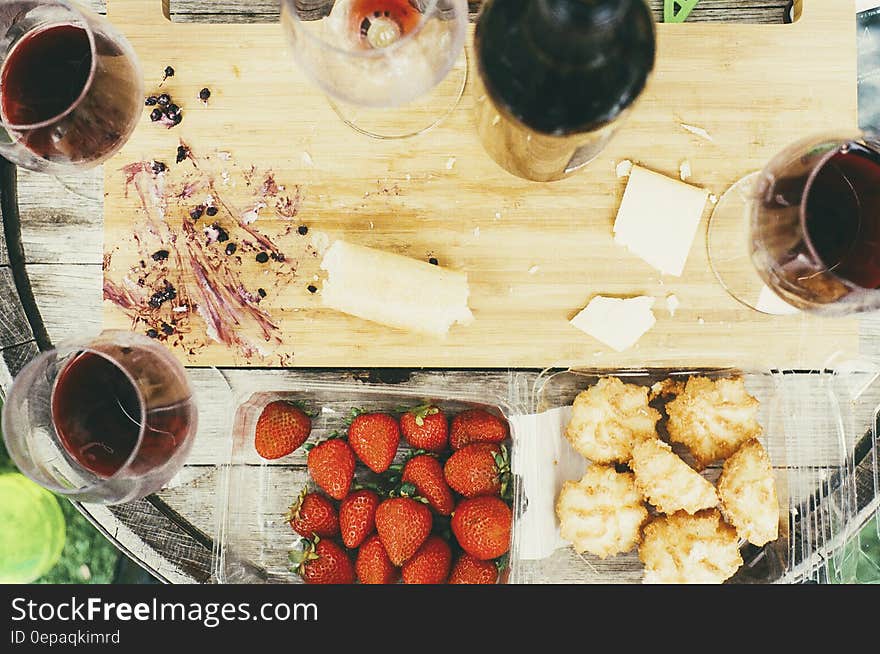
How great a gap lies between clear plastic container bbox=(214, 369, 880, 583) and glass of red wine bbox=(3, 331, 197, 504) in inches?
6.8

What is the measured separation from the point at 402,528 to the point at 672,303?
1.60 ft

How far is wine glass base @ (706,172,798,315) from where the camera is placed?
3.27ft

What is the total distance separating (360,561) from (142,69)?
74 centimetres

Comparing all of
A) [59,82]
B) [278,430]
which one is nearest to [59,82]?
[59,82]

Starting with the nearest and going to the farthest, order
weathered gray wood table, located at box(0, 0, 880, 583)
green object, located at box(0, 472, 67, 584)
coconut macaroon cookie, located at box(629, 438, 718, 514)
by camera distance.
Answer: coconut macaroon cookie, located at box(629, 438, 718, 514), weathered gray wood table, located at box(0, 0, 880, 583), green object, located at box(0, 472, 67, 584)

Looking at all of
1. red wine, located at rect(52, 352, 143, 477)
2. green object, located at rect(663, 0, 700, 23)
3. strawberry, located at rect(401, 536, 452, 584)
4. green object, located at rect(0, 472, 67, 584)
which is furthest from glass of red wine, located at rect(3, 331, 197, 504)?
green object, located at rect(663, 0, 700, 23)

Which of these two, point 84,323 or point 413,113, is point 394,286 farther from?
point 84,323

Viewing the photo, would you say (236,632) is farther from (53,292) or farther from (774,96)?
(774,96)

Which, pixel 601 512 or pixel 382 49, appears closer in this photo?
pixel 382 49

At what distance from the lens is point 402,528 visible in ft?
3.34

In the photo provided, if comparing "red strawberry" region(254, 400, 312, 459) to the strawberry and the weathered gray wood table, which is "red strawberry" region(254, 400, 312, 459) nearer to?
the weathered gray wood table

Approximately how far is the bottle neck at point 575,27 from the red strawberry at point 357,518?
0.66m

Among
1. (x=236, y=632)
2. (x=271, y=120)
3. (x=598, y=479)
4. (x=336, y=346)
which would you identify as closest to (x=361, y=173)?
(x=271, y=120)

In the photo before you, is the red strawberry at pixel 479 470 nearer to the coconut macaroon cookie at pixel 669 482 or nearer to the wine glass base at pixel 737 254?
the coconut macaroon cookie at pixel 669 482
